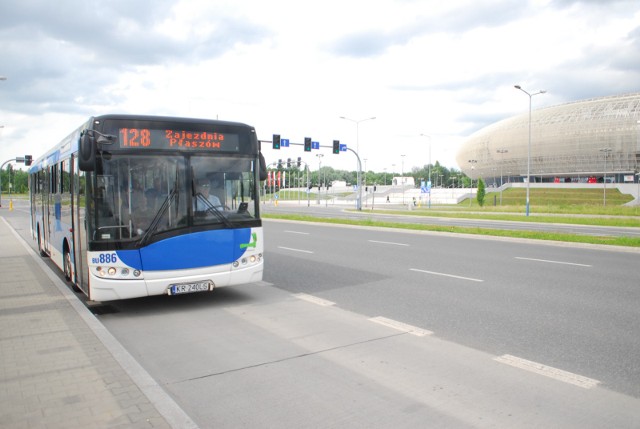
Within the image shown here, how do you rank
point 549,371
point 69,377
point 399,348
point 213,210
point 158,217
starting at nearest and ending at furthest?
point 69,377 < point 549,371 < point 399,348 < point 158,217 < point 213,210

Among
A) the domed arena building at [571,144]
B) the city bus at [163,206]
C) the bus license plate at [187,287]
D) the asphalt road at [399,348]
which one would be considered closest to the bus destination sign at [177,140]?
the city bus at [163,206]

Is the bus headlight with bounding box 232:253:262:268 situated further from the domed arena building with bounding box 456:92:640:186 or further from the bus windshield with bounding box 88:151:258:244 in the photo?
the domed arena building with bounding box 456:92:640:186

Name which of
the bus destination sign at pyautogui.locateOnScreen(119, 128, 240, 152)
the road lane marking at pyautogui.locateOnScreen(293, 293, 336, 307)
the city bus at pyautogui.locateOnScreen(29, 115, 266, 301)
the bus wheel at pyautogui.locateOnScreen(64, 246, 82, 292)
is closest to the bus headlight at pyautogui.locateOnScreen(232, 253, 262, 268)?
the city bus at pyautogui.locateOnScreen(29, 115, 266, 301)

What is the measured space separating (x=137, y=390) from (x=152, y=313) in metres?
3.38

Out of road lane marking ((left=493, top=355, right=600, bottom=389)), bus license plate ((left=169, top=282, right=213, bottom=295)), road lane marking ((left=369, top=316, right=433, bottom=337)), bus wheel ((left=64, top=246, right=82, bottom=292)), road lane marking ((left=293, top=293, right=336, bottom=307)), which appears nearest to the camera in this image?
road lane marking ((left=493, top=355, right=600, bottom=389))

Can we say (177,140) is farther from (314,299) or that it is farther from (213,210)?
(314,299)

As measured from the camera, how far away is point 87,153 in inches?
271

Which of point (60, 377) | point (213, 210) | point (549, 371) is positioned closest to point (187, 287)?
point (213, 210)

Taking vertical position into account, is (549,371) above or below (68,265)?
below

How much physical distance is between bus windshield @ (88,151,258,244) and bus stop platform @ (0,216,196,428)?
1437 mm

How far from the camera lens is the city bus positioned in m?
7.17

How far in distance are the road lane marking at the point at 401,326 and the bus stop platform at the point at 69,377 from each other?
325cm

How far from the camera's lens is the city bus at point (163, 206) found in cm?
717

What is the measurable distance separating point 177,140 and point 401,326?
420cm
